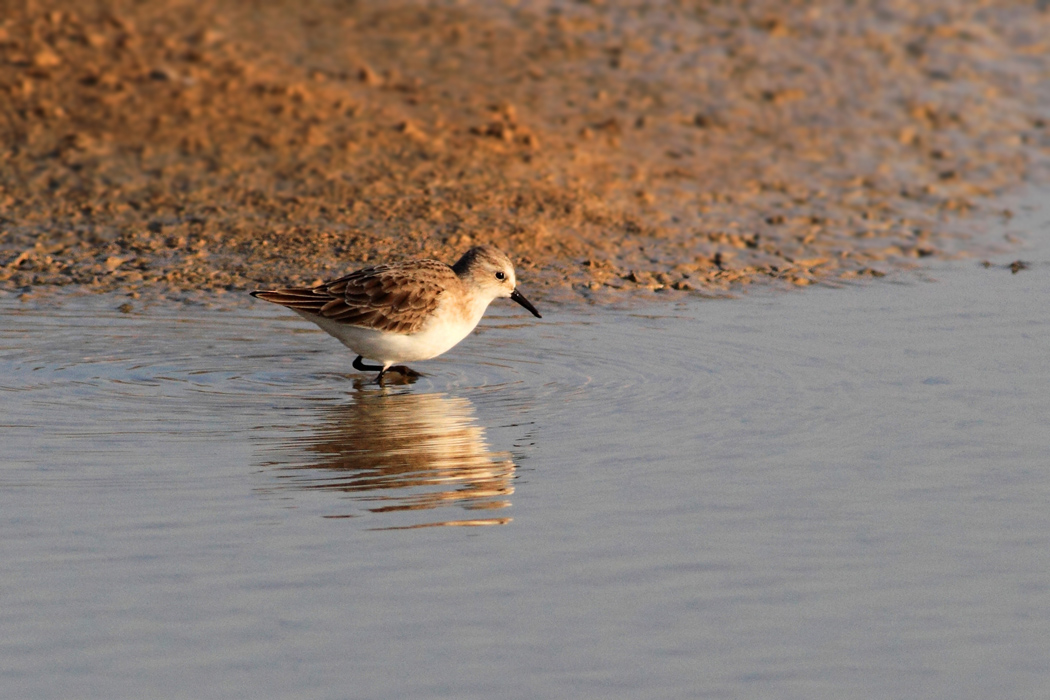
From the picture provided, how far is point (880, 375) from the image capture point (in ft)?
34.3

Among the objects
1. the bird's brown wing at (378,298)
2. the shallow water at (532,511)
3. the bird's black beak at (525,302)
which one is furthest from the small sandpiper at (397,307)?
the bird's black beak at (525,302)

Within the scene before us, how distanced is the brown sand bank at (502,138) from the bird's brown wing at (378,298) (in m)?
2.20

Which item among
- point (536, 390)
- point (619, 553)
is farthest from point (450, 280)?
point (619, 553)

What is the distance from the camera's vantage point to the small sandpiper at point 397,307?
10.7 metres

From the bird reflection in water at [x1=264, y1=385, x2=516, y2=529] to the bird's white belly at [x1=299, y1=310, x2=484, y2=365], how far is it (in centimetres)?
54

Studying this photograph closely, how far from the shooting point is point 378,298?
10.8 metres

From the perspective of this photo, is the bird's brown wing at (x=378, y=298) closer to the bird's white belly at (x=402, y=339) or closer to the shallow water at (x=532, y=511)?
the bird's white belly at (x=402, y=339)

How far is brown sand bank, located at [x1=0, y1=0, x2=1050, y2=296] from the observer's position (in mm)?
13961

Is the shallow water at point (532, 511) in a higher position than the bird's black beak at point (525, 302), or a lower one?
lower

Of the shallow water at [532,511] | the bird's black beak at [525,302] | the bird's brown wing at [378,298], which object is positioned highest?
the bird's brown wing at [378,298]

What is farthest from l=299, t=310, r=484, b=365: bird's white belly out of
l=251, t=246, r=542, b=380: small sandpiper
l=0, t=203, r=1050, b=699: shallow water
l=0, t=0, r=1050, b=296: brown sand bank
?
l=0, t=0, r=1050, b=296: brown sand bank

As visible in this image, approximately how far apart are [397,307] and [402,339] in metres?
0.26

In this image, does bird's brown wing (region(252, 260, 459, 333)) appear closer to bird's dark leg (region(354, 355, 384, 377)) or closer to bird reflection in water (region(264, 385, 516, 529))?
bird's dark leg (region(354, 355, 384, 377))

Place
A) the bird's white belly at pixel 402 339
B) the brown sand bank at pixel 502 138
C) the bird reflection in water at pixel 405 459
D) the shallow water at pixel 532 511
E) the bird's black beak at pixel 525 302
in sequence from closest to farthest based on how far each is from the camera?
the shallow water at pixel 532 511 < the bird reflection in water at pixel 405 459 < the bird's white belly at pixel 402 339 < the bird's black beak at pixel 525 302 < the brown sand bank at pixel 502 138
